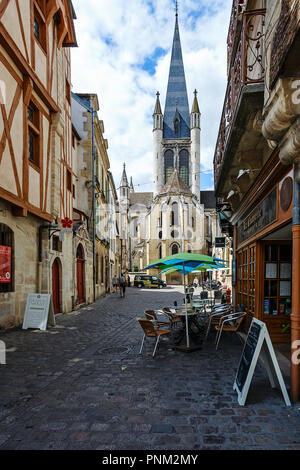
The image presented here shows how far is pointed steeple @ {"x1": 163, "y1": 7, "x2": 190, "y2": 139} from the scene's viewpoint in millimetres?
58469

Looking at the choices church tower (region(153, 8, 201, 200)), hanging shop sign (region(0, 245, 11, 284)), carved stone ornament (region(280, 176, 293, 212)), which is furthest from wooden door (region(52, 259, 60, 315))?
church tower (region(153, 8, 201, 200))

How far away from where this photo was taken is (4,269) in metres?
7.70

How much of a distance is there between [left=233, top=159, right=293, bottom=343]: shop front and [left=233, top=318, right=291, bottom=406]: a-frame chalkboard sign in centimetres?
174

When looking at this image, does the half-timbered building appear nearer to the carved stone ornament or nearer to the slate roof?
the carved stone ornament

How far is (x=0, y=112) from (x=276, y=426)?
750 cm

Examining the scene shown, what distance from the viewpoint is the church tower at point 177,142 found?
55.6 m

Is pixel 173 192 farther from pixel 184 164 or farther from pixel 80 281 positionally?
pixel 80 281

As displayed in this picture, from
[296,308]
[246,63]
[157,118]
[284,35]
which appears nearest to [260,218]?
[296,308]

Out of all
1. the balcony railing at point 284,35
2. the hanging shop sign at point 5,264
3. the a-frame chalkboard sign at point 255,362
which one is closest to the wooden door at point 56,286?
the hanging shop sign at point 5,264

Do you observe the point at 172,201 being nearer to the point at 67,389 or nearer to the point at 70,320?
the point at 70,320

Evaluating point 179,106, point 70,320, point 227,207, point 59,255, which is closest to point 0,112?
point 59,255

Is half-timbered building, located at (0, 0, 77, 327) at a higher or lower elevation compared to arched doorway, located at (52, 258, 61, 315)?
higher

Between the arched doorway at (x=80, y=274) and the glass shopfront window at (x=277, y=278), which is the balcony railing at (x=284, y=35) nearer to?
the glass shopfront window at (x=277, y=278)

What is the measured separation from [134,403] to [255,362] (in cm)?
146
